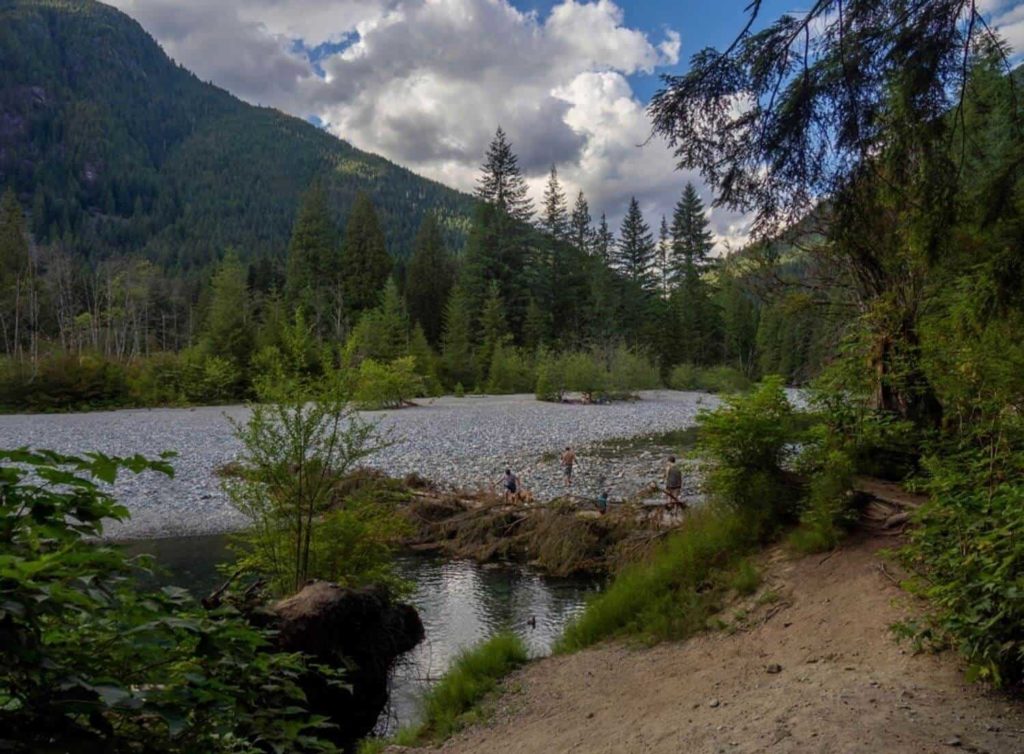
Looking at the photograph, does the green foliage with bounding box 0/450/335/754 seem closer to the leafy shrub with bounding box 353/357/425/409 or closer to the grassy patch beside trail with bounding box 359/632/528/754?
the grassy patch beside trail with bounding box 359/632/528/754

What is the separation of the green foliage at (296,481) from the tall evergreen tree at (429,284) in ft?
165

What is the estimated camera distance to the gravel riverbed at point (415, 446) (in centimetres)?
1656

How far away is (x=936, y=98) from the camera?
167 inches

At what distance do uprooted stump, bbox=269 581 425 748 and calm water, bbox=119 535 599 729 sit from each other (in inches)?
10.9

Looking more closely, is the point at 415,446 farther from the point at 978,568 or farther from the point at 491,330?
the point at 491,330

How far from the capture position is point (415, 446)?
23.6m

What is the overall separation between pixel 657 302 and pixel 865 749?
218 feet

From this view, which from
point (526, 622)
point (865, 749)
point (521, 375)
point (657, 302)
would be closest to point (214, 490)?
point (526, 622)

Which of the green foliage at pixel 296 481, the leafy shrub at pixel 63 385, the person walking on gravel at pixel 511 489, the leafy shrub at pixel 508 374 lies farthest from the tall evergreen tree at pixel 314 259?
the green foliage at pixel 296 481

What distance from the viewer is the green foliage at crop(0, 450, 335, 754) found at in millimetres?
1521

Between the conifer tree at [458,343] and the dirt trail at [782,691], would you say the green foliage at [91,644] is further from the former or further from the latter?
the conifer tree at [458,343]

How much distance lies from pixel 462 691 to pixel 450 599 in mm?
4250

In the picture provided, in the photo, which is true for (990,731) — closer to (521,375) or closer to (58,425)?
(58,425)

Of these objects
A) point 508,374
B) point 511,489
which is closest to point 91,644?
point 511,489
